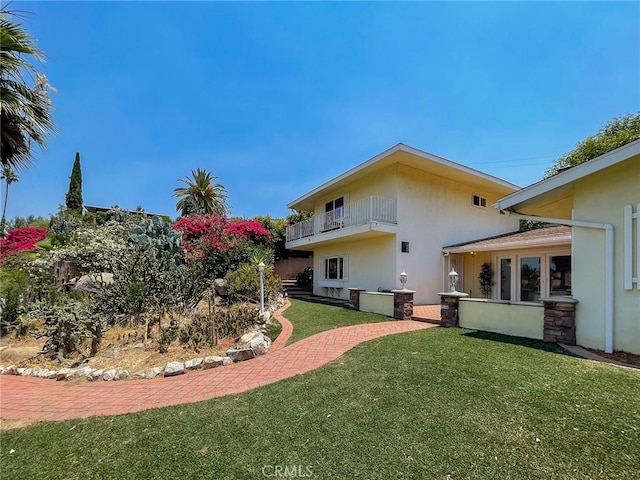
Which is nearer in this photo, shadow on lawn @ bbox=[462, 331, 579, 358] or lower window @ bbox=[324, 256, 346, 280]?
shadow on lawn @ bbox=[462, 331, 579, 358]

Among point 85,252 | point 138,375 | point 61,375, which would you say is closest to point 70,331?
point 61,375

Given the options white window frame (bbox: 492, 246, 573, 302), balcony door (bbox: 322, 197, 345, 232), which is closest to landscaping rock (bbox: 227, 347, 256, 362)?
balcony door (bbox: 322, 197, 345, 232)

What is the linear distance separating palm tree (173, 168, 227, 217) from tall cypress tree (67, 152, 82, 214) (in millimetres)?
8059

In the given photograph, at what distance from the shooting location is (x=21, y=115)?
693cm

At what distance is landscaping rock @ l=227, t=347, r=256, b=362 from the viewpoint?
19.6 feet

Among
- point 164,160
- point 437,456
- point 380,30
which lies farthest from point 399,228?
point 164,160

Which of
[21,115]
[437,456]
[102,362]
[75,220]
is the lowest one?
[102,362]

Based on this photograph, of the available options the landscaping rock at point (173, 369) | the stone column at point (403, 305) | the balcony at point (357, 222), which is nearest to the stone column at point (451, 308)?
the stone column at point (403, 305)

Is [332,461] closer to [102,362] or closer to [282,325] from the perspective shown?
[102,362]

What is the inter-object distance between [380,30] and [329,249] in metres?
10.8

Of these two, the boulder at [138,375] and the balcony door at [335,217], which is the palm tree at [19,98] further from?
the balcony door at [335,217]

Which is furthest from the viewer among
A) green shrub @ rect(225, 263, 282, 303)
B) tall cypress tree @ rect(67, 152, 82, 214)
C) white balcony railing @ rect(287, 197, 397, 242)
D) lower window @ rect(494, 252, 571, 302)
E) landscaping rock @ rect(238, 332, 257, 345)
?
tall cypress tree @ rect(67, 152, 82, 214)

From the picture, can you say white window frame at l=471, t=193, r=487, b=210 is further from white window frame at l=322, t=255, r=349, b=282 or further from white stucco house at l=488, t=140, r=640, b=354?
white stucco house at l=488, t=140, r=640, b=354

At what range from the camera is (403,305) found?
9734mm
